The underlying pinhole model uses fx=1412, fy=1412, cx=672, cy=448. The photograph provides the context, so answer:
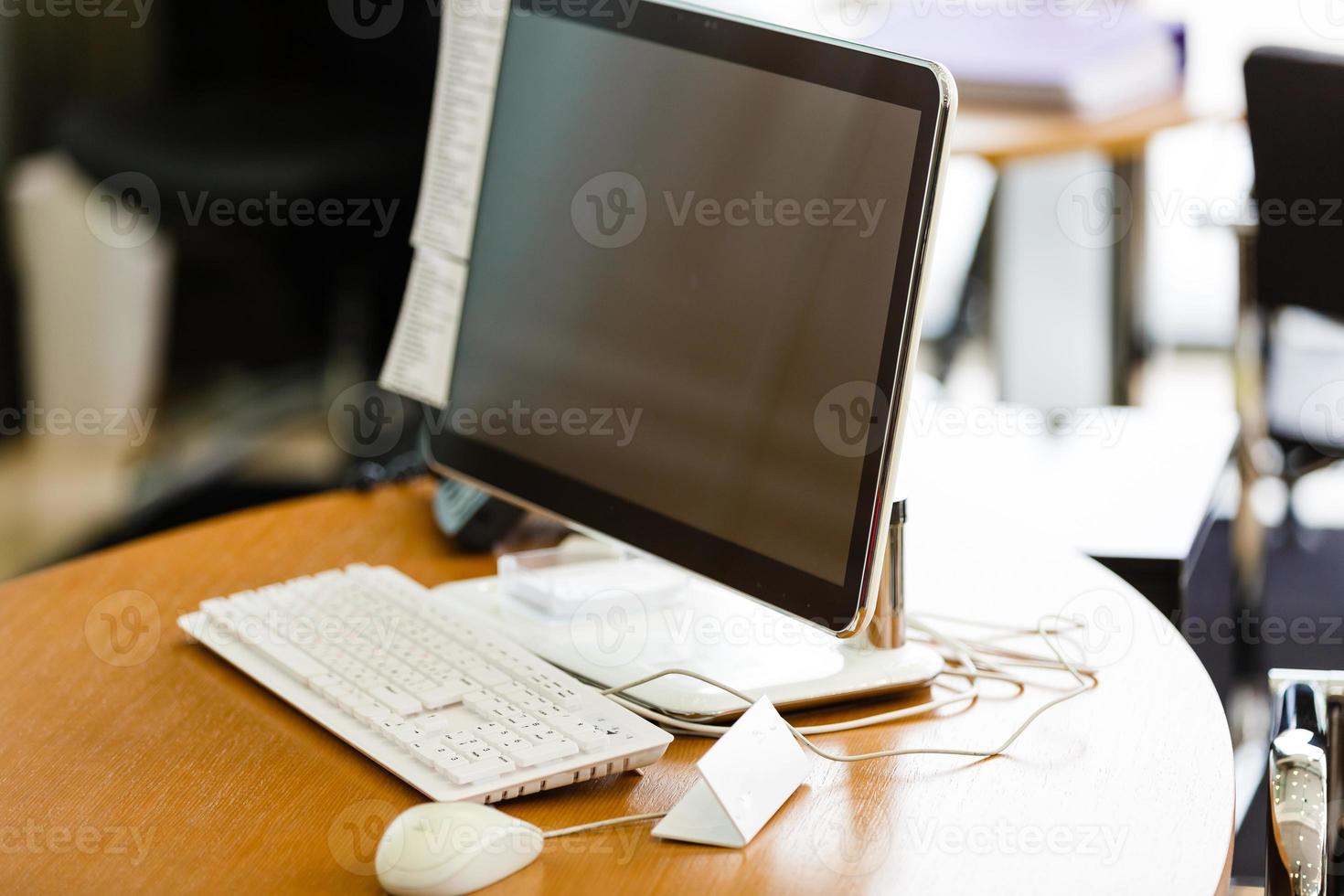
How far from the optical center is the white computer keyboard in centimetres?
76

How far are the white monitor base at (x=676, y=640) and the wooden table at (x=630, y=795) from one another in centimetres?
4

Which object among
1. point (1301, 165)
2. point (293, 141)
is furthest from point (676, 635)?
point (293, 141)

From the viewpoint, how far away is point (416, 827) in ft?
2.19

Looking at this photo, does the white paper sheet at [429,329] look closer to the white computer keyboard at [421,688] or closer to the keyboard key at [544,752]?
the white computer keyboard at [421,688]

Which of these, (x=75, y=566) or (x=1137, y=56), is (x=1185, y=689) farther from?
Result: (x=1137, y=56)

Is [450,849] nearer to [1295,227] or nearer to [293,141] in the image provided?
[1295,227]

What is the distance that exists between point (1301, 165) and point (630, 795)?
48.5 inches

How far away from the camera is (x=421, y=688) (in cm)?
85

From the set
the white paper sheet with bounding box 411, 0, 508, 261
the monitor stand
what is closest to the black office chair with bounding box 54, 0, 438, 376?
the white paper sheet with bounding box 411, 0, 508, 261

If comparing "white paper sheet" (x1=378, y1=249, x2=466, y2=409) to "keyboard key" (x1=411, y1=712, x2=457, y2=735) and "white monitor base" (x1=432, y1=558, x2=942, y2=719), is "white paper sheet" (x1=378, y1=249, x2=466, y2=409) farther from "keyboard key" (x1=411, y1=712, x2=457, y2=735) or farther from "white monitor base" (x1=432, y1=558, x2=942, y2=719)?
"keyboard key" (x1=411, y1=712, x2=457, y2=735)

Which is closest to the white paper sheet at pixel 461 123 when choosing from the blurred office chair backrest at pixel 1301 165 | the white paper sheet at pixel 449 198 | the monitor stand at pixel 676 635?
the white paper sheet at pixel 449 198

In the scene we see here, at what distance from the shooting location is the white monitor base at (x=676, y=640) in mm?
878

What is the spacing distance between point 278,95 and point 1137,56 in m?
1.69

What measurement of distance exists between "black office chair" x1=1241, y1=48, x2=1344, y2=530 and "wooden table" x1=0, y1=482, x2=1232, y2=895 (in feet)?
2.65
